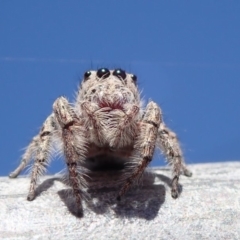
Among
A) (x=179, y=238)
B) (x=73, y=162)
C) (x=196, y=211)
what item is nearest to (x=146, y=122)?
(x=73, y=162)

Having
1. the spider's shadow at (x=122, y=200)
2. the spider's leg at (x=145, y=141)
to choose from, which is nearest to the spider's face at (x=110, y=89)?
the spider's leg at (x=145, y=141)

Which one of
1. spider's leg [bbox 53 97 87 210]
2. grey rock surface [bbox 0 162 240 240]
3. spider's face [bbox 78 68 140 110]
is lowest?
grey rock surface [bbox 0 162 240 240]

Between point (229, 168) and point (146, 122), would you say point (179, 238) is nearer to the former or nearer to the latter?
point (146, 122)

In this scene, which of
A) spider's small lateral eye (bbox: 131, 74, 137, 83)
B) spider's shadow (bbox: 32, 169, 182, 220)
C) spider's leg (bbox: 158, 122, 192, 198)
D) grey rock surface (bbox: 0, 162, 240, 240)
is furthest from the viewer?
spider's small lateral eye (bbox: 131, 74, 137, 83)

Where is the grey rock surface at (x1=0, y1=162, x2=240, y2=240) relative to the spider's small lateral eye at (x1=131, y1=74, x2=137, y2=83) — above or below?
below

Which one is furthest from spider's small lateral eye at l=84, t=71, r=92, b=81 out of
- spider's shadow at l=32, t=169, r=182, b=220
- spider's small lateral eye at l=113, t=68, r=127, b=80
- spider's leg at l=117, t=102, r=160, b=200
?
spider's shadow at l=32, t=169, r=182, b=220

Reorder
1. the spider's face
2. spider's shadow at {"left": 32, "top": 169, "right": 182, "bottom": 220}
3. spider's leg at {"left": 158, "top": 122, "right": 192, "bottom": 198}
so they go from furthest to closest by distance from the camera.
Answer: spider's leg at {"left": 158, "top": 122, "right": 192, "bottom": 198} < the spider's face < spider's shadow at {"left": 32, "top": 169, "right": 182, "bottom": 220}

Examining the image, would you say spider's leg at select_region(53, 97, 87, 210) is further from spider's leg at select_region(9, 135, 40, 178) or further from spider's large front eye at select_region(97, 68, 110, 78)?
spider's leg at select_region(9, 135, 40, 178)

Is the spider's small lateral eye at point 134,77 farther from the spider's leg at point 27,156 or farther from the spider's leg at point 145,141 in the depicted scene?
the spider's leg at point 27,156
